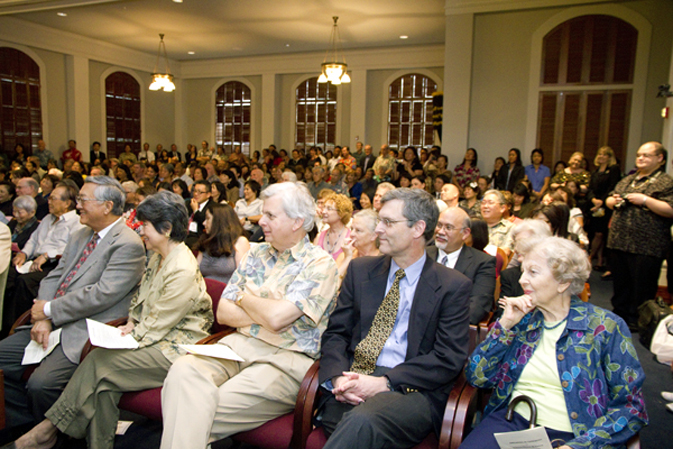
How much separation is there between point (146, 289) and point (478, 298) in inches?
71.2

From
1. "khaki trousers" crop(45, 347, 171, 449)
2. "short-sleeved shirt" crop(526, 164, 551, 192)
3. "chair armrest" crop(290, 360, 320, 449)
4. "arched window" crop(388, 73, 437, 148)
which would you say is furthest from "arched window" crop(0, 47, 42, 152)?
"chair armrest" crop(290, 360, 320, 449)

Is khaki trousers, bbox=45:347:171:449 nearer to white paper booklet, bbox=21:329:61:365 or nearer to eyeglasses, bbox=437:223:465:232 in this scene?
white paper booklet, bbox=21:329:61:365

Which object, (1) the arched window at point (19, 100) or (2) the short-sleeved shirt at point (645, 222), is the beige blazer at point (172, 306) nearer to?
(2) the short-sleeved shirt at point (645, 222)

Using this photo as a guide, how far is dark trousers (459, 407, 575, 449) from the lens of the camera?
162 cm

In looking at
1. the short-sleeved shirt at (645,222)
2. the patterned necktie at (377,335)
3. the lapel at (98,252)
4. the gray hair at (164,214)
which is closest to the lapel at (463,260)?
the patterned necktie at (377,335)

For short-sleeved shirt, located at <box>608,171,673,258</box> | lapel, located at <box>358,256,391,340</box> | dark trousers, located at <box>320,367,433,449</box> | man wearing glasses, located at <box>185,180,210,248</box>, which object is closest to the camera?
dark trousers, located at <box>320,367,433,449</box>

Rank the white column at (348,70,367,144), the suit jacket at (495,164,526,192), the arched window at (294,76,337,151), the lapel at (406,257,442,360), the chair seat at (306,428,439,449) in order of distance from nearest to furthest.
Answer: the chair seat at (306,428,439,449)
the lapel at (406,257,442,360)
the suit jacket at (495,164,526,192)
the white column at (348,70,367,144)
the arched window at (294,76,337,151)

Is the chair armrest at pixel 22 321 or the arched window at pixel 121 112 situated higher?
the arched window at pixel 121 112

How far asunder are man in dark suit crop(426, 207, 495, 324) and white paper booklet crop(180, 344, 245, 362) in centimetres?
131

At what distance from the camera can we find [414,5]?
8656mm

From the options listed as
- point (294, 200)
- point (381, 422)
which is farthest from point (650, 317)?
point (294, 200)

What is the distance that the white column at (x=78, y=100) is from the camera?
12.3m

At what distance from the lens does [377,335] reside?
1.93 meters

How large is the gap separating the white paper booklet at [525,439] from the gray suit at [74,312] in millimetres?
1953
